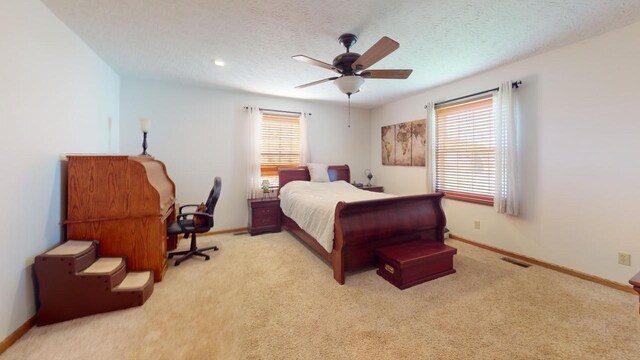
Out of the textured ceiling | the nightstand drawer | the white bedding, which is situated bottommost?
the nightstand drawer

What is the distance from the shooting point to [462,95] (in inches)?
145

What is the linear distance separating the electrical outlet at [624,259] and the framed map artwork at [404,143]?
2.50m

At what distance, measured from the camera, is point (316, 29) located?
2262 mm

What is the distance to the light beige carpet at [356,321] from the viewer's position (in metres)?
1.58

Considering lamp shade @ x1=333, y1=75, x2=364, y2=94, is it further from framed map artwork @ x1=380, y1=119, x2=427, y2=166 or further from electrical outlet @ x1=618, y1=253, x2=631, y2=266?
electrical outlet @ x1=618, y1=253, x2=631, y2=266

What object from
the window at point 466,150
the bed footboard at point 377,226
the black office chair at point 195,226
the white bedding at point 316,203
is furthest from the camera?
the window at point 466,150

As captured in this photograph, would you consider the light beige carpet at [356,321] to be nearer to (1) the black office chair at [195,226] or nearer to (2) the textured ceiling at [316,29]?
(1) the black office chair at [195,226]

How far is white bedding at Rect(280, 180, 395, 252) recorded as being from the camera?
2678mm

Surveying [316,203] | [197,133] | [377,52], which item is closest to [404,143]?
[316,203]

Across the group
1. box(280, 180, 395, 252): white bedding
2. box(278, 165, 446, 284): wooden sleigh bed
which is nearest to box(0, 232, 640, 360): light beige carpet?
box(278, 165, 446, 284): wooden sleigh bed

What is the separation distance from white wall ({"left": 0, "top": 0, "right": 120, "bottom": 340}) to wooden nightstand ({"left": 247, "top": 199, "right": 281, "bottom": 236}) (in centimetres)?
229

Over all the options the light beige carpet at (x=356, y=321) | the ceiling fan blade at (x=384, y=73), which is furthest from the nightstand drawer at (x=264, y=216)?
the ceiling fan blade at (x=384, y=73)

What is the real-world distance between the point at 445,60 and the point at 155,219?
3.77 metres

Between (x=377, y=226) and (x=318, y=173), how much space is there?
219 cm
